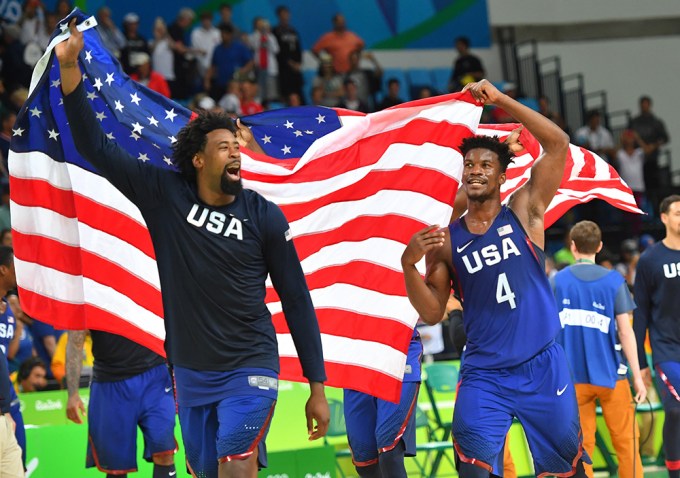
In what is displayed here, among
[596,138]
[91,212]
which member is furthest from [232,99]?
[91,212]

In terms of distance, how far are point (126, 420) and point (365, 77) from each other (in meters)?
13.7

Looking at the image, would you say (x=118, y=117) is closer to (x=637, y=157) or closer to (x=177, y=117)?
(x=177, y=117)

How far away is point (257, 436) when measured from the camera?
5848 mm

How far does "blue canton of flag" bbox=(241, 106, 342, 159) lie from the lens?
8.53m

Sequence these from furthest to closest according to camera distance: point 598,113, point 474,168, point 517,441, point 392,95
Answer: point 598,113, point 392,95, point 517,441, point 474,168

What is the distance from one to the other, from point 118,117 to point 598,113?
17032 mm

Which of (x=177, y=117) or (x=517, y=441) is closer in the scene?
(x=177, y=117)

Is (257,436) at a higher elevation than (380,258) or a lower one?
lower

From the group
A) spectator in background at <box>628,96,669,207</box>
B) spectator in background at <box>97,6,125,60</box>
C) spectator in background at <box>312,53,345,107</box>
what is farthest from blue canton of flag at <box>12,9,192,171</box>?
spectator in background at <box>628,96,669,207</box>

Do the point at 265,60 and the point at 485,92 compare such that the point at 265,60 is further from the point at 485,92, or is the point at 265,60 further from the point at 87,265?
the point at 485,92

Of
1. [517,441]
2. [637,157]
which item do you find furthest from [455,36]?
[517,441]

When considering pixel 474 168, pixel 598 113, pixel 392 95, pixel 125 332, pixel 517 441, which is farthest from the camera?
pixel 598 113

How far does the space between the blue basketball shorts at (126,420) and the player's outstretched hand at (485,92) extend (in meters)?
3.44

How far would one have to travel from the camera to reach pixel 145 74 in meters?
17.8
